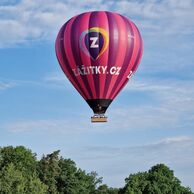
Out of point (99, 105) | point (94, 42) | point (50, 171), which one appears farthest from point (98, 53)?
point (50, 171)

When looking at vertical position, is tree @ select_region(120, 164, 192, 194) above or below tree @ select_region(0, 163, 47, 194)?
above

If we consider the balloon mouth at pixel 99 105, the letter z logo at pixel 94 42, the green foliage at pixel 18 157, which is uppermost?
the green foliage at pixel 18 157

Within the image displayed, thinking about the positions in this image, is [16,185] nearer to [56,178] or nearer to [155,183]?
[155,183]

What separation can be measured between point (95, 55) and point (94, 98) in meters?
3.48

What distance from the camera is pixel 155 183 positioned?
11400 cm

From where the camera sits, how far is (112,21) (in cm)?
5819

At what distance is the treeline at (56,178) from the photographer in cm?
9162

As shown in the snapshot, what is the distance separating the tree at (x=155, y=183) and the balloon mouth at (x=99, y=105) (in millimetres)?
54693

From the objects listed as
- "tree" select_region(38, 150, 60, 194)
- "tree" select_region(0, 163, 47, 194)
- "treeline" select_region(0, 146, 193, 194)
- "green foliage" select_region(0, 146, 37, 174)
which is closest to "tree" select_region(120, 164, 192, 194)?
"treeline" select_region(0, 146, 193, 194)

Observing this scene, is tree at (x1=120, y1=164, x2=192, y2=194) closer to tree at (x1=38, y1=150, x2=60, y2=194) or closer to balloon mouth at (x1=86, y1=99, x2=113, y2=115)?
tree at (x1=38, y1=150, x2=60, y2=194)

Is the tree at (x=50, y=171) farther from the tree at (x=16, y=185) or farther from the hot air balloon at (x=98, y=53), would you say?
the hot air balloon at (x=98, y=53)

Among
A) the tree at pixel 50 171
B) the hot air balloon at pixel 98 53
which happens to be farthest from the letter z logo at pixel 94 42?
the tree at pixel 50 171

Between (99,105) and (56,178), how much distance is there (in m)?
71.7

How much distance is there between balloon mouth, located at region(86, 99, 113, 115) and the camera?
58.5m
